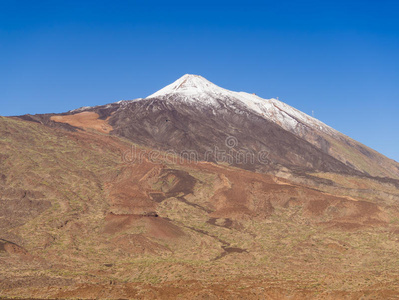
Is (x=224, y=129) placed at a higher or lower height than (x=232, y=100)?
lower

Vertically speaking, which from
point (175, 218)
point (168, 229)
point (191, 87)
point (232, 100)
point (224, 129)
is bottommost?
point (168, 229)

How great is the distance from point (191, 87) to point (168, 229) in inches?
4295

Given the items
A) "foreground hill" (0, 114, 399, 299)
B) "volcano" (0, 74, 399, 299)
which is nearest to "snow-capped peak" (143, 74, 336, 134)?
"volcano" (0, 74, 399, 299)

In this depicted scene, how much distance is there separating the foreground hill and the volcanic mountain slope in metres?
18.0

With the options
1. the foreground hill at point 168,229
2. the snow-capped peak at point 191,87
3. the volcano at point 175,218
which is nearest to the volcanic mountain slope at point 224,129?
the snow-capped peak at point 191,87

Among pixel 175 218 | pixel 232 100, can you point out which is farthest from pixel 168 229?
pixel 232 100

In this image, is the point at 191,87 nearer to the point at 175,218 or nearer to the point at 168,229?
the point at 175,218

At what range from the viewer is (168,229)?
53.4 metres

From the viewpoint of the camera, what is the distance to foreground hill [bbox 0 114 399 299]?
37000 mm

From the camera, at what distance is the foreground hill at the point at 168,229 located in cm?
3700

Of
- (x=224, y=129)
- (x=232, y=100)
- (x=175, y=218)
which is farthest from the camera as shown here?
(x=232, y=100)

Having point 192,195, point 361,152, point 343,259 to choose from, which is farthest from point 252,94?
point 343,259

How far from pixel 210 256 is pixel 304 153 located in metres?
79.4

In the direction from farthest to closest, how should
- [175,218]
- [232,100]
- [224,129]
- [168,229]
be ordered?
[232,100] < [224,129] < [175,218] < [168,229]
